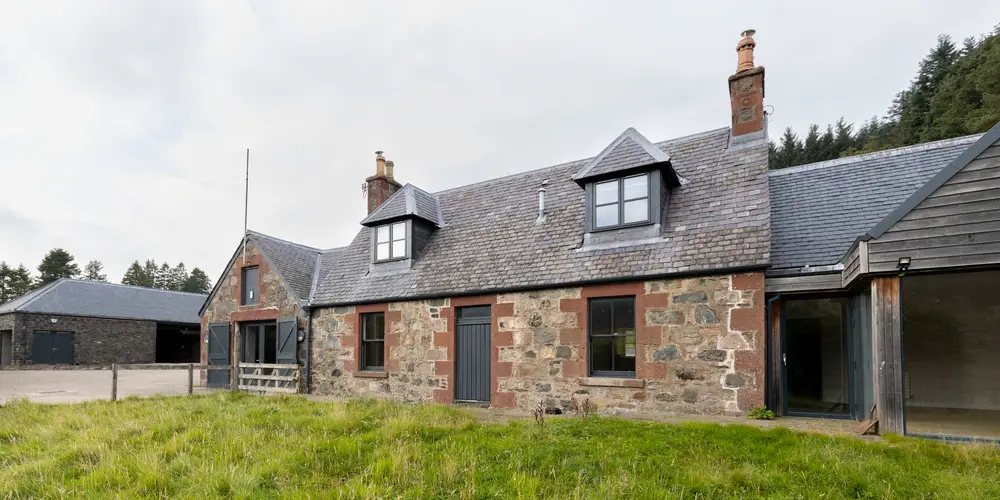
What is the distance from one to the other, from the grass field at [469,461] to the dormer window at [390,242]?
640 cm

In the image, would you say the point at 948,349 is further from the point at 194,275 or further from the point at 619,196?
the point at 194,275

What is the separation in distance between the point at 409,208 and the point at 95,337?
92.9 ft

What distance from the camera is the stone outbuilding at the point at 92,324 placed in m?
27.4

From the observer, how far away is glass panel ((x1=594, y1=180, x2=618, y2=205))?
10992 millimetres

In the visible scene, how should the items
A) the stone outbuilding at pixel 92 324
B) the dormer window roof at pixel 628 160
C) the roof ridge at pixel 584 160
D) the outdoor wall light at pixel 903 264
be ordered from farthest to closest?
the stone outbuilding at pixel 92 324, the roof ridge at pixel 584 160, the dormer window roof at pixel 628 160, the outdoor wall light at pixel 903 264

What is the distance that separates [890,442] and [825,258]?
3.53 meters

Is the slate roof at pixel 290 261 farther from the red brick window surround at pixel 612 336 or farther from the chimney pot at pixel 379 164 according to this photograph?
the red brick window surround at pixel 612 336

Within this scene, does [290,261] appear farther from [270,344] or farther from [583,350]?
[583,350]

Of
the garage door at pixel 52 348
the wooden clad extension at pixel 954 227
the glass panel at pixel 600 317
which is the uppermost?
the wooden clad extension at pixel 954 227

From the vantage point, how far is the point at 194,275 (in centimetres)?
7912

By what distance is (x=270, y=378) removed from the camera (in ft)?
45.0

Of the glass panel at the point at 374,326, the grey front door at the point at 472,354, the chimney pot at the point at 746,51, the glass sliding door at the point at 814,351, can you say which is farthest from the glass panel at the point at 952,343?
the glass panel at the point at 374,326

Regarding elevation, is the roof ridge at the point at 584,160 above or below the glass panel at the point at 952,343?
above

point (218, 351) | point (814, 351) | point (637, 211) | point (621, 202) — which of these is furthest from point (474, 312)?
point (218, 351)
